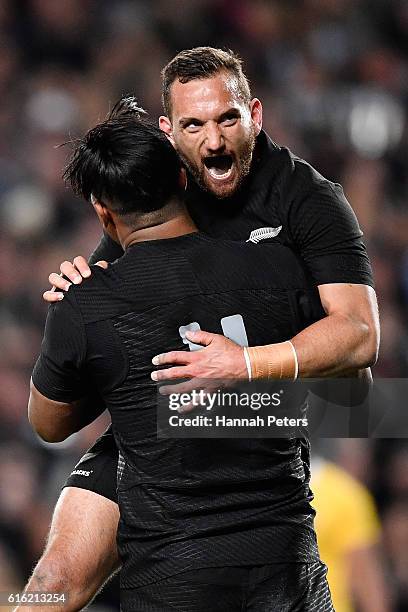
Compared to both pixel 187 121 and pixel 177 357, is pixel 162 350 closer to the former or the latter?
pixel 177 357

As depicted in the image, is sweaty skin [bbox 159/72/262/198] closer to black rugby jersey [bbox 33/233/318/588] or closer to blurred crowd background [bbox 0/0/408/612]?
black rugby jersey [bbox 33/233/318/588]

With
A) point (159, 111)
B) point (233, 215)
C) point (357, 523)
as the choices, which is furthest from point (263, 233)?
point (159, 111)

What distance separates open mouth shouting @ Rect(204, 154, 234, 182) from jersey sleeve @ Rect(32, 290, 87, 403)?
1.74 ft

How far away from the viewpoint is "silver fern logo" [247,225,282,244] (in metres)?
2.51

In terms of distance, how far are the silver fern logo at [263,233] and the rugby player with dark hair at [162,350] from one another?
128 mm

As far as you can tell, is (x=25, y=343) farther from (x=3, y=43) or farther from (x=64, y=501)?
(x=64, y=501)

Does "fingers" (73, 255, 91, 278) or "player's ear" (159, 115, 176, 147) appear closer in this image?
"fingers" (73, 255, 91, 278)

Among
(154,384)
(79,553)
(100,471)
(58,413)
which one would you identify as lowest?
(79,553)

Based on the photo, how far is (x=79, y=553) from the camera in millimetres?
2561

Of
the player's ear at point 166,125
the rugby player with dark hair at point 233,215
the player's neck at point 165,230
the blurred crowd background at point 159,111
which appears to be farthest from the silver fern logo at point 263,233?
the blurred crowd background at point 159,111

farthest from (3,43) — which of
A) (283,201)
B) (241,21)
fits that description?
(283,201)

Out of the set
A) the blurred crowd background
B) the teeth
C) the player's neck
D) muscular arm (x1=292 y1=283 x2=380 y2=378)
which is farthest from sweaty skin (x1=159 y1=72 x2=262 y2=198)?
the blurred crowd background

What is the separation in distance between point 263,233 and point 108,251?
474mm

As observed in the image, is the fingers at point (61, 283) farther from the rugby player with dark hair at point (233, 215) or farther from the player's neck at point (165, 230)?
the rugby player with dark hair at point (233, 215)
